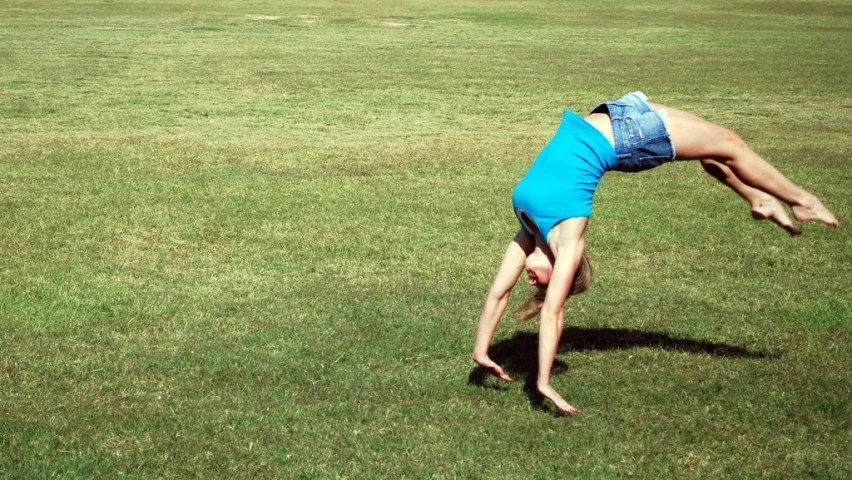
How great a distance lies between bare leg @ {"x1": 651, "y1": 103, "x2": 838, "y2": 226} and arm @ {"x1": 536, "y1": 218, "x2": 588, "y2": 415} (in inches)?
30.8

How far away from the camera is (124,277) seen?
28.4ft

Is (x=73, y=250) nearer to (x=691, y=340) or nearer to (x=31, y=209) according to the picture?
(x=31, y=209)

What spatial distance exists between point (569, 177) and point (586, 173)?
119 mm

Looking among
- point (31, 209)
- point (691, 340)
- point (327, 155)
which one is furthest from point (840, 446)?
point (327, 155)

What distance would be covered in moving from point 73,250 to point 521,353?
4660mm

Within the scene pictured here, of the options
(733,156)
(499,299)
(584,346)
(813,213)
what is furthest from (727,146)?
(584,346)

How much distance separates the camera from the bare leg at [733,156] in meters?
5.93

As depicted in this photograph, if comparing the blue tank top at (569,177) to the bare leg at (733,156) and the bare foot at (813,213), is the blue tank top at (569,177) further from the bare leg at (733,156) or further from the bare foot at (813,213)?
the bare foot at (813,213)

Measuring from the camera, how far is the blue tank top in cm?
588

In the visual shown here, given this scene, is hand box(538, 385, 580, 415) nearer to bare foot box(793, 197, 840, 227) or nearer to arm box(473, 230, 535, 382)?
arm box(473, 230, 535, 382)

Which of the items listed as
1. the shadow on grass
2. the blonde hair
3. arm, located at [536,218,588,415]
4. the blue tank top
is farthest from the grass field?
the blue tank top

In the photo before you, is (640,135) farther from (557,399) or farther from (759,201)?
(557,399)

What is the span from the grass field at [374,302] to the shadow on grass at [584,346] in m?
0.03

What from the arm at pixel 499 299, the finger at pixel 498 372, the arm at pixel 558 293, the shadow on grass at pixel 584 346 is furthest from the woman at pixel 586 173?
the shadow on grass at pixel 584 346
